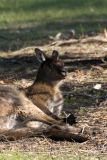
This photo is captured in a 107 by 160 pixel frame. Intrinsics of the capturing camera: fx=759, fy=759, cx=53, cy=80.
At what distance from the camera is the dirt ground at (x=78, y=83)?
792 cm

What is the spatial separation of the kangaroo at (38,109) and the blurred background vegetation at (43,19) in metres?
6.17

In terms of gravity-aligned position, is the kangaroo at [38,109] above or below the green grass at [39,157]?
above

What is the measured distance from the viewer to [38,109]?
862 cm

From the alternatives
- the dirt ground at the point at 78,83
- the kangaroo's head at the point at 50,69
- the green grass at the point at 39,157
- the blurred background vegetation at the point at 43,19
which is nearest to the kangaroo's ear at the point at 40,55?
the kangaroo's head at the point at 50,69

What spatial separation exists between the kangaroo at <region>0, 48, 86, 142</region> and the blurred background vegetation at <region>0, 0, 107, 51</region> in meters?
6.17

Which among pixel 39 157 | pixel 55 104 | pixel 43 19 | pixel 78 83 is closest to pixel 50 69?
pixel 55 104

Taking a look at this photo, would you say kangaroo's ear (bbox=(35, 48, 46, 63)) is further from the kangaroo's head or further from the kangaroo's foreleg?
the kangaroo's foreleg

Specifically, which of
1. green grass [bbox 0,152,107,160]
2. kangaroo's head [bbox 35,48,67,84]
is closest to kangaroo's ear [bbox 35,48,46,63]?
kangaroo's head [bbox 35,48,67,84]

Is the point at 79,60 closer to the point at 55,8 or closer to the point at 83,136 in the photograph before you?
the point at 83,136

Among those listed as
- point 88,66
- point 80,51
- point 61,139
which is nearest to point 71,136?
point 61,139

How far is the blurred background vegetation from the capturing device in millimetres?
17188

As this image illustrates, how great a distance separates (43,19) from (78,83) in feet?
30.7

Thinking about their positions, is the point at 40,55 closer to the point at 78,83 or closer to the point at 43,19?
the point at 78,83

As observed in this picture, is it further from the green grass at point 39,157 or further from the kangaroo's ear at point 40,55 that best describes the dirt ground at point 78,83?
the kangaroo's ear at point 40,55
